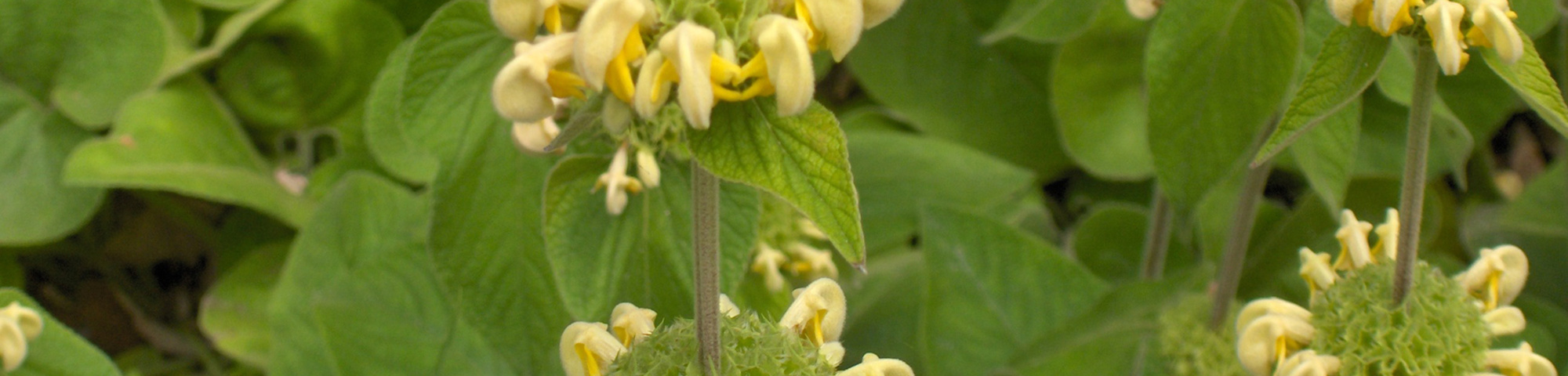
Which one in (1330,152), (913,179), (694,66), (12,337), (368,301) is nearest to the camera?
(694,66)

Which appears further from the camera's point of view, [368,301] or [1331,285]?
[368,301]

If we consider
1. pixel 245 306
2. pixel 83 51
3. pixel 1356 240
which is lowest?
pixel 245 306

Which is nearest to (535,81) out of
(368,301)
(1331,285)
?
(1331,285)

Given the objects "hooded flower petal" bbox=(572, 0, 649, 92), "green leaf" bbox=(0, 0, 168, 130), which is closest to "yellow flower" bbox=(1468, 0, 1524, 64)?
"hooded flower petal" bbox=(572, 0, 649, 92)

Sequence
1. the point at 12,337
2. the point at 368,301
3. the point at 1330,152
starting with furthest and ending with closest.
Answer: the point at 368,301 → the point at 1330,152 → the point at 12,337

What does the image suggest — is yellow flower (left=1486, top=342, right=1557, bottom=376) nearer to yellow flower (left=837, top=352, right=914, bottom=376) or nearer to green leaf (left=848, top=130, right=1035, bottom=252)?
yellow flower (left=837, top=352, right=914, bottom=376)

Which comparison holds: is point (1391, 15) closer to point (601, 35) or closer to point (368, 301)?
point (601, 35)
